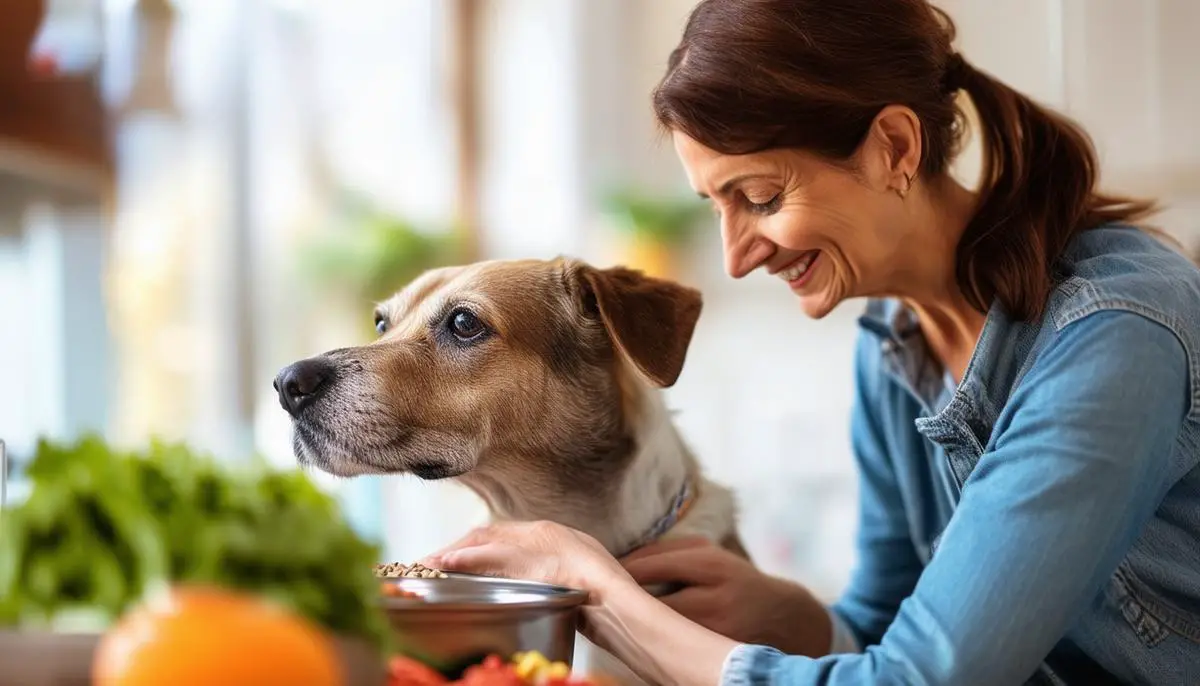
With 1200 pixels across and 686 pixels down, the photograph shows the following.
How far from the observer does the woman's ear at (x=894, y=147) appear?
1534mm

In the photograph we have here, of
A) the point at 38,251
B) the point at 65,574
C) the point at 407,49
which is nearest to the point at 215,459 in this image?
the point at 65,574

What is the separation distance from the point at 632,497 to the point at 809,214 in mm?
482

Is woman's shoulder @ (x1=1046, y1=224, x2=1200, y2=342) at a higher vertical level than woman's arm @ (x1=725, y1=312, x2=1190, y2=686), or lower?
higher

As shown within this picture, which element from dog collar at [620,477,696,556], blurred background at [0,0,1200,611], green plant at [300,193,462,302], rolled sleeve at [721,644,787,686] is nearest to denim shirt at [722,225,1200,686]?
rolled sleeve at [721,644,787,686]

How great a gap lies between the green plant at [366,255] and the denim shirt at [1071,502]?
350cm

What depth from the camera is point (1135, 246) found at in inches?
60.8

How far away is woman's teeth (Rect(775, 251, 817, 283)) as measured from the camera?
1.64 meters

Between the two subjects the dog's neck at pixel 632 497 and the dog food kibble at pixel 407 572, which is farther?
the dog's neck at pixel 632 497

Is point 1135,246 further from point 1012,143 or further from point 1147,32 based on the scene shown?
point 1147,32

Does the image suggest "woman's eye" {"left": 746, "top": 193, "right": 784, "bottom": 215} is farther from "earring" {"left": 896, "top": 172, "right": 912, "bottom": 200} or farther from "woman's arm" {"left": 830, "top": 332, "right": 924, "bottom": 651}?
"woman's arm" {"left": 830, "top": 332, "right": 924, "bottom": 651}

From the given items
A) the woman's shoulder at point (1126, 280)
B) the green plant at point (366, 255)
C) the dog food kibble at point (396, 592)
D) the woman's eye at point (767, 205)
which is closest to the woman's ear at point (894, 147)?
the woman's eye at point (767, 205)

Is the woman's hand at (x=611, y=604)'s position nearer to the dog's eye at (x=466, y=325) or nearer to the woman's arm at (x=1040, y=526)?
the woman's arm at (x=1040, y=526)

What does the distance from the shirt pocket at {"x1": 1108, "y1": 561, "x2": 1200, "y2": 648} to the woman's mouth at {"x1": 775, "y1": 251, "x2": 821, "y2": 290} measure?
0.55 meters

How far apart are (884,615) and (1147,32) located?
310 cm
